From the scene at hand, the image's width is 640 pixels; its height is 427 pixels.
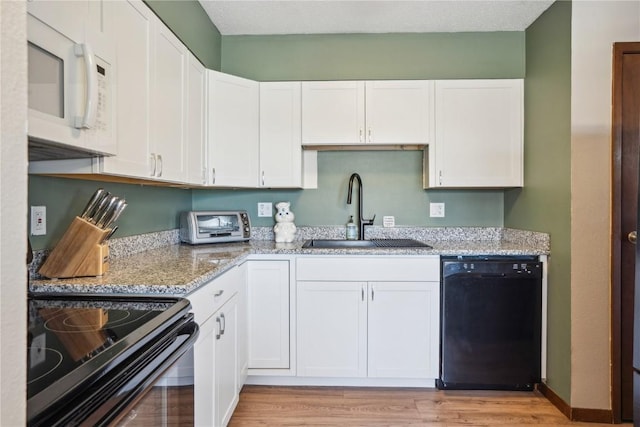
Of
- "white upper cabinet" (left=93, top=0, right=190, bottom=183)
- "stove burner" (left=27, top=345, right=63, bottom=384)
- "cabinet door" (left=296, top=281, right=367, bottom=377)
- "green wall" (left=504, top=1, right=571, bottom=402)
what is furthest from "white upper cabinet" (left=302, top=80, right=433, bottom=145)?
"stove burner" (left=27, top=345, right=63, bottom=384)

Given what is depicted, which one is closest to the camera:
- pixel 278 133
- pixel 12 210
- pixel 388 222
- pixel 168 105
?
pixel 12 210

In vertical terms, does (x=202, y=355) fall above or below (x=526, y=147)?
below

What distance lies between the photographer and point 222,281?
172cm

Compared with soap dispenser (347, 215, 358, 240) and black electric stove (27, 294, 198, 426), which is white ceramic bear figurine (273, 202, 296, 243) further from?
black electric stove (27, 294, 198, 426)

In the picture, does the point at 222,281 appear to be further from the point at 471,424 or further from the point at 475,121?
the point at 475,121

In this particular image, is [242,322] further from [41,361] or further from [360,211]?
[41,361]

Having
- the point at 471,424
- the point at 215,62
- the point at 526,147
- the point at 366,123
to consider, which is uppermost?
the point at 215,62

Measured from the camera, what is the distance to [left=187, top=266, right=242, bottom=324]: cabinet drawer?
1.37 metres

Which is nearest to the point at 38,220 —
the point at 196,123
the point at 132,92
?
the point at 132,92

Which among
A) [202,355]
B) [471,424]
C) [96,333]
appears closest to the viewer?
[96,333]

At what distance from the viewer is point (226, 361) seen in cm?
176

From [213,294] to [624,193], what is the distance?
7.06 ft

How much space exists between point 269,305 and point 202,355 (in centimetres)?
88

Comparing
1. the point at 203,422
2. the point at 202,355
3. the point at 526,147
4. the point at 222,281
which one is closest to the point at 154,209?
the point at 222,281
